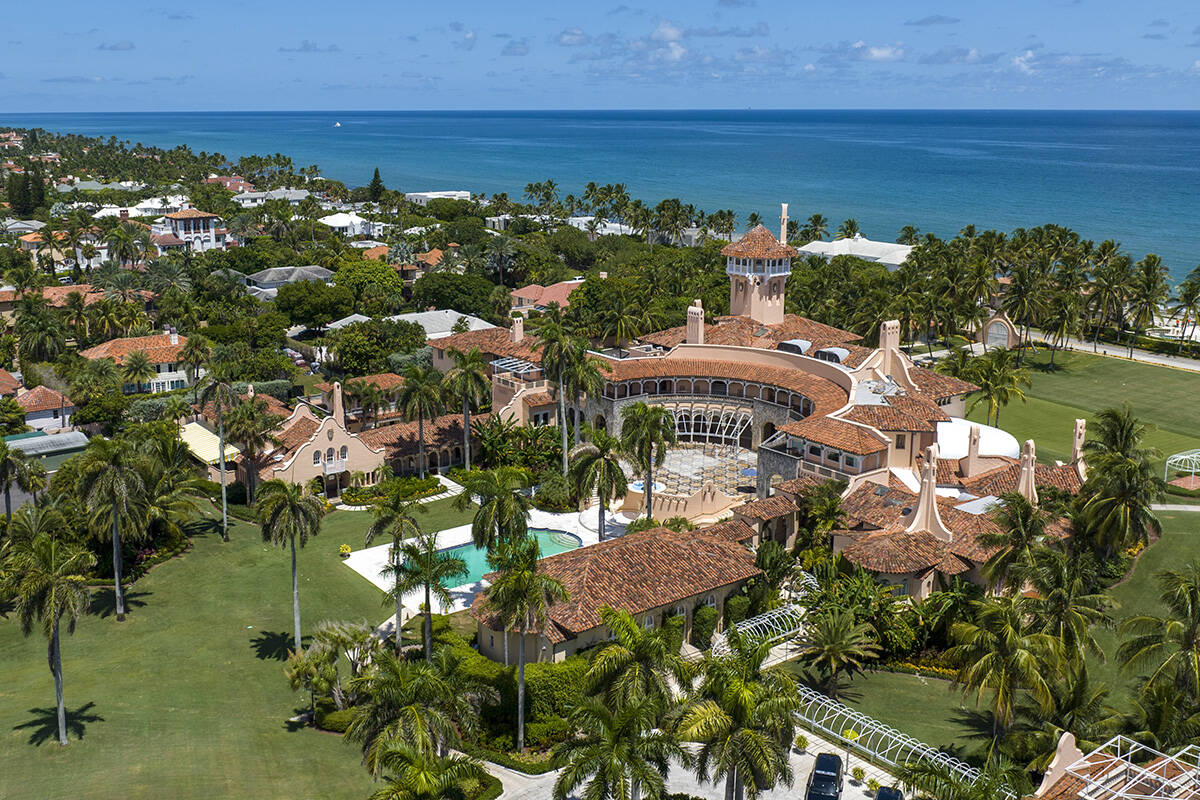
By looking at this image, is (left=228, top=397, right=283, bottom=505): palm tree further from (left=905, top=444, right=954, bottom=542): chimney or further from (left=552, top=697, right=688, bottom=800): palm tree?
(left=905, top=444, right=954, bottom=542): chimney

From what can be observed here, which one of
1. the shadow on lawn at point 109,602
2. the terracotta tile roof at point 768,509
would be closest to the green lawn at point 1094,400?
the terracotta tile roof at point 768,509

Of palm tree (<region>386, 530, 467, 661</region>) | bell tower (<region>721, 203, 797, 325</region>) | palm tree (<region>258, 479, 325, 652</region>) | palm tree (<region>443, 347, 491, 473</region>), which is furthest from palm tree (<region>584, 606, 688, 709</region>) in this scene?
bell tower (<region>721, 203, 797, 325</region>)

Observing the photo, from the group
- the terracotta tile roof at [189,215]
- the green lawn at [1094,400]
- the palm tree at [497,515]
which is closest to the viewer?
the palm tree at [497,515]

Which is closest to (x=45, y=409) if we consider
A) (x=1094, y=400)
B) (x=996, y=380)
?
(x=996, y=380)

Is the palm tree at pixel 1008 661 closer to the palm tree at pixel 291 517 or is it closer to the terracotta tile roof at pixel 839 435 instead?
the terracotta tile roof at pixel 839 435

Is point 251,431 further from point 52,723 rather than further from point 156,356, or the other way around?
point 156,356

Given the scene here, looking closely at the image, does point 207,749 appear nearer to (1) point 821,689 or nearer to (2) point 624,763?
(2) point 624,763
